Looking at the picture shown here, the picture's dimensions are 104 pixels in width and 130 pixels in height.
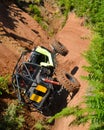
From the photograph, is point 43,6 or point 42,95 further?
point 43,6

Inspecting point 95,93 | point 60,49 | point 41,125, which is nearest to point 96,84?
point 95,93

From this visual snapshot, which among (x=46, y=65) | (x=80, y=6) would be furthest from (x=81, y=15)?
(x=46, y=65)

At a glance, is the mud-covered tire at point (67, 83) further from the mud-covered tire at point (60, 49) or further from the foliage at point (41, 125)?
the mud-covered tire at point (60, 49)

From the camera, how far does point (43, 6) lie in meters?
22.6

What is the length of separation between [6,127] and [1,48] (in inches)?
180

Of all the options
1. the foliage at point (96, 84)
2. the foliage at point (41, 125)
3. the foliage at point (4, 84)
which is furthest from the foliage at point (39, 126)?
the foliage at point (96, 84)

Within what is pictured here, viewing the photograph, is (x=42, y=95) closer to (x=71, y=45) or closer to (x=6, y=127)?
(x=6, y=127)

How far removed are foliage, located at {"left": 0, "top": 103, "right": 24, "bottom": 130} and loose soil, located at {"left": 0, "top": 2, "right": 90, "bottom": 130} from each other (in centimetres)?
38

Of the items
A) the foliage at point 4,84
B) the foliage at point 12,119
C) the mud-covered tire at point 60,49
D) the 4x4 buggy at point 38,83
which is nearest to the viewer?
the foliage at point 12,119

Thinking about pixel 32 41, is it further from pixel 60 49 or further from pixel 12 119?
pixel 12 119

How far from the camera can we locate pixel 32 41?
1919 cm

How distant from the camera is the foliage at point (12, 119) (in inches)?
520

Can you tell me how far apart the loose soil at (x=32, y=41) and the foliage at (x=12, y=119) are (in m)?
0.38

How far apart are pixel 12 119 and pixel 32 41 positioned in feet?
20.9
